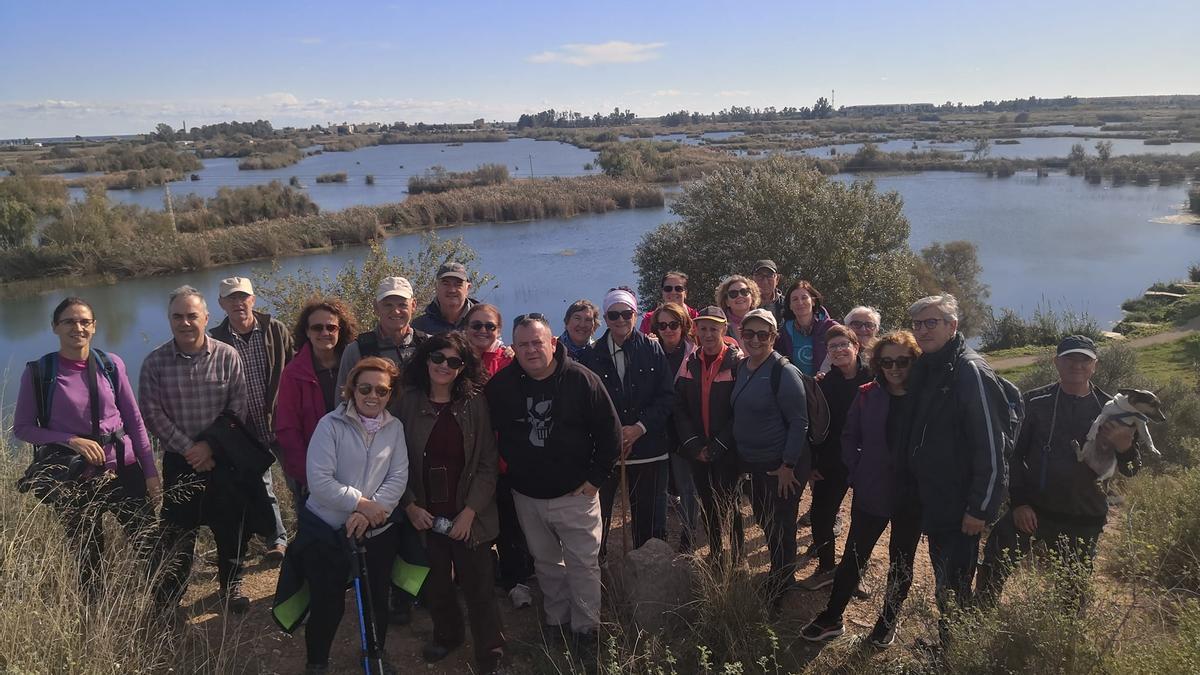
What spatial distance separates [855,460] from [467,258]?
9.09 metres

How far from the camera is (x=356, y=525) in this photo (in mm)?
3133

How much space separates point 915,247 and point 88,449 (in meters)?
30.3

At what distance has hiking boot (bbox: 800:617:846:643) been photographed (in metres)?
3.54

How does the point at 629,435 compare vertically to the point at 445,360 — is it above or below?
below

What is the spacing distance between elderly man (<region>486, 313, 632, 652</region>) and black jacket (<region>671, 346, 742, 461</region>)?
2.37 feet

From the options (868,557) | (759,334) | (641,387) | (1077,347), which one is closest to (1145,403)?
(1077,347)

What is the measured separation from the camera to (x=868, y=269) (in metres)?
15.3

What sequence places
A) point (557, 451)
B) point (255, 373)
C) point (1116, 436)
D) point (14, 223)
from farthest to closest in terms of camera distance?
point (14, 223)
point (255, 373)
point (557, 451)
point (1116, 436)

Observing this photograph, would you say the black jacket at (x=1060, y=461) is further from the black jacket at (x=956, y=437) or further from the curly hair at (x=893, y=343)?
the curly hair at (x=893, y=343)

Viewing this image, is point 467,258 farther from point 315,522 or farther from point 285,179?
point 285,179

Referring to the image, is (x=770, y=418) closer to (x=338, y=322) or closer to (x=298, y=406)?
(x=338, y=322)

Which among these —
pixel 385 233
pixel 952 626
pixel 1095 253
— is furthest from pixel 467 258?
pixel 1095 253

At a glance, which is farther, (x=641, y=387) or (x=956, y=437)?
(x=641, y=387)

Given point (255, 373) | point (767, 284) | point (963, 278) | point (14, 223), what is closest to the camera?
point (255, 373)
